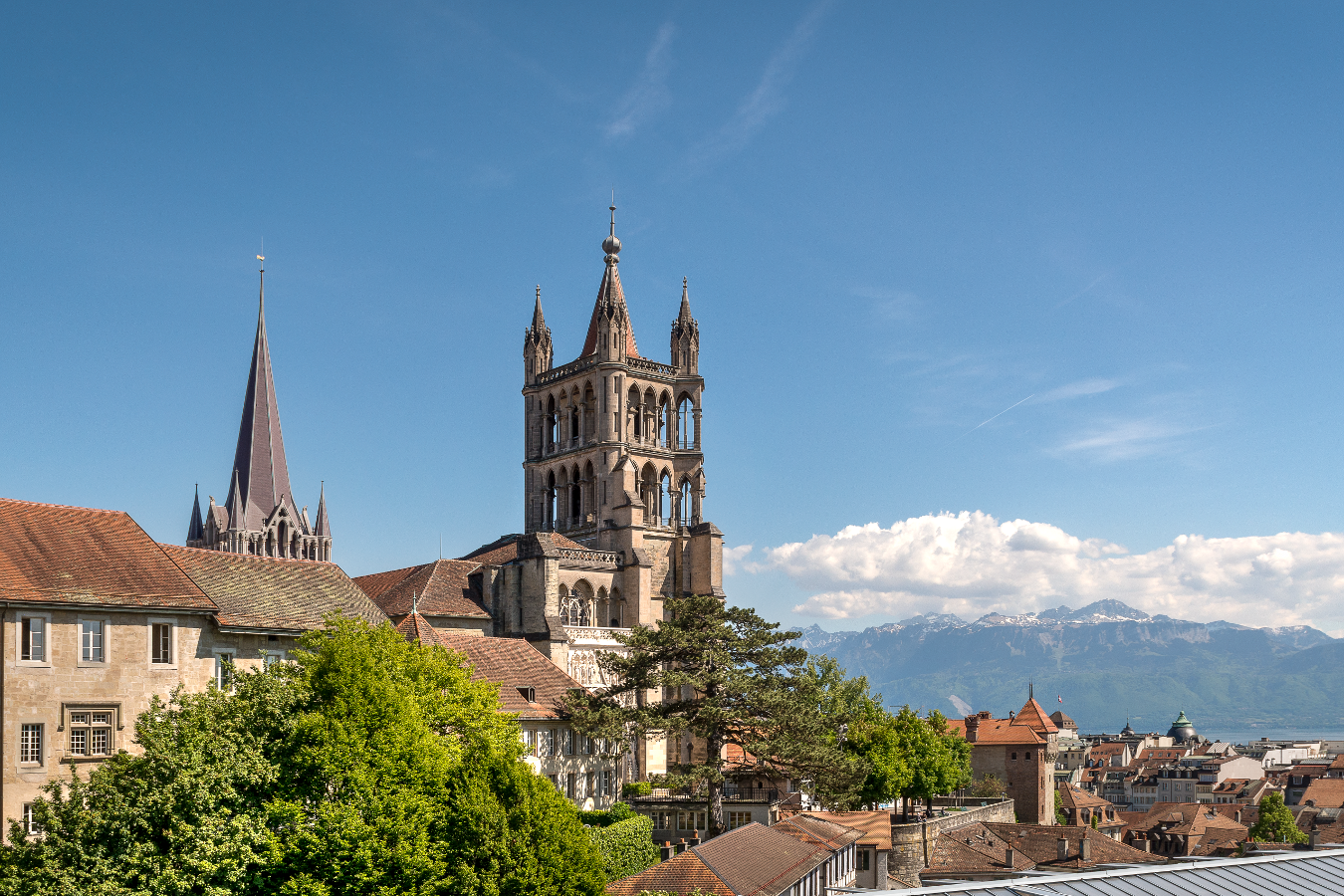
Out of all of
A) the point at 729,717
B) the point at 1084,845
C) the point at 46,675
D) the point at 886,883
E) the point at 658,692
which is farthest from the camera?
the point at 1084,845

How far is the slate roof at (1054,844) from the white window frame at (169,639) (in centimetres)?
6566

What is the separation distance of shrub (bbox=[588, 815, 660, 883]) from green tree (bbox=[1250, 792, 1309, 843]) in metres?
108

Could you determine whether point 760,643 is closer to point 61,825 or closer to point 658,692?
point 658,692

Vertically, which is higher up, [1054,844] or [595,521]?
[595,521]

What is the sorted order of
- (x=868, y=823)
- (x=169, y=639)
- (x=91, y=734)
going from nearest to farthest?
(x=91, y=734) → (x=169, y=639) → (x=868, y=823)

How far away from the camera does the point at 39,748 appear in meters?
42.6

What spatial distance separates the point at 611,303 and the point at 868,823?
43226 millimetres

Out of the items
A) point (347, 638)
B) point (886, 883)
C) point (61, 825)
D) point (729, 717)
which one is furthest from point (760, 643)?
point (61, 825)

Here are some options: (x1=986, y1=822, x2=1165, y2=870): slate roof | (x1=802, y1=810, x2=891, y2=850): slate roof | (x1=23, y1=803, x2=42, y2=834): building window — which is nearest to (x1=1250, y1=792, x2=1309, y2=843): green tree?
(x1=986, y1=822, x2=1165, y2=870): slate roof

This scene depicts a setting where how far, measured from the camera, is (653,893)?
147ft

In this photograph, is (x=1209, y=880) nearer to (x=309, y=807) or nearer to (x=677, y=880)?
(x=677, y=880)

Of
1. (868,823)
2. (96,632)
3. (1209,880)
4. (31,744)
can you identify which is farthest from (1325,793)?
(31,744)

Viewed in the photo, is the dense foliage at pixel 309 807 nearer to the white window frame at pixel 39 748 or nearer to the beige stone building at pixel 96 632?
the white window frame at pixel 39 748

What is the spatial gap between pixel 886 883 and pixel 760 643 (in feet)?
60.8
